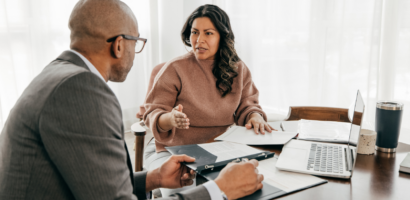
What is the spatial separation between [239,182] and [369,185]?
370 mm

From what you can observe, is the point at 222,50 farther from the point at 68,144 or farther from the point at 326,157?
the point at 68,144

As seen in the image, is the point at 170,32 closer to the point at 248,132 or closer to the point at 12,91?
the point at 12,91

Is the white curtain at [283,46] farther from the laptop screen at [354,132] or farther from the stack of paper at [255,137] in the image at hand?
the laptop screen at [354,132]

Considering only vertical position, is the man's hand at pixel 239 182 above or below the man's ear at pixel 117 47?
below

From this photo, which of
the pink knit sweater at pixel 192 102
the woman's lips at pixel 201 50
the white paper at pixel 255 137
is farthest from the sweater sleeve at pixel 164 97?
the white paper at pixel 255 137

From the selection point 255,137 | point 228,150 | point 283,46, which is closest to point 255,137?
point 255,137

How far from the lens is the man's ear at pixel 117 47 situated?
0.88 metres

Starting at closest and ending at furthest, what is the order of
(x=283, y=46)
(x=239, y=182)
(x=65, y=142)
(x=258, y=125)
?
(x=65, y=142)
(x=239, y=182)
(x=258, y=125)
(x=283, y=46)

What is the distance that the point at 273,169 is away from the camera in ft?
3.18

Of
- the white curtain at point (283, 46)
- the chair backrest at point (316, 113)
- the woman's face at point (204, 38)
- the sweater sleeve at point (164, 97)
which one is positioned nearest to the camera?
the sweater sleeve at point (164, 97)

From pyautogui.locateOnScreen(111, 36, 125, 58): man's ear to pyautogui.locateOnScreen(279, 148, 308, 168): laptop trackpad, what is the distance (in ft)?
1.97

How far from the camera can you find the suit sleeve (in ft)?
2.09

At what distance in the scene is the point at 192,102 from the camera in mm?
1610

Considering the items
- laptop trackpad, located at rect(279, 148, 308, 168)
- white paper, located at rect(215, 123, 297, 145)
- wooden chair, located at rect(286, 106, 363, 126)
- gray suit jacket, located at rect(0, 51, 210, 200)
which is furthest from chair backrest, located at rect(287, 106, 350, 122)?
gray suit jacket, located at rect(0, 51, 210, 200)
